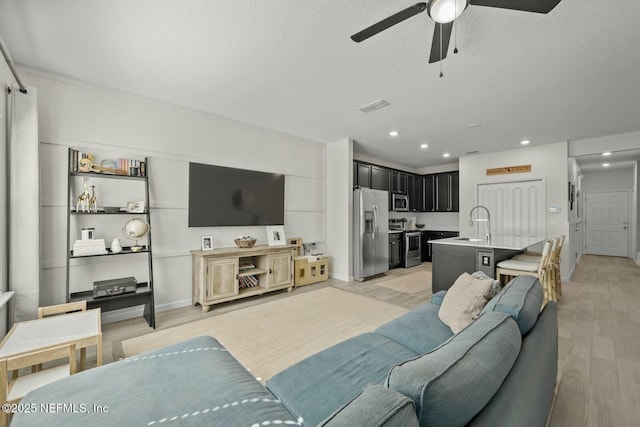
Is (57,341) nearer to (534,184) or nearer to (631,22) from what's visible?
(631,22)

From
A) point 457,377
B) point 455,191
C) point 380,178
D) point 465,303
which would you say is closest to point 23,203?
point 457,377

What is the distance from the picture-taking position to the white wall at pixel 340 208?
4.93 metres

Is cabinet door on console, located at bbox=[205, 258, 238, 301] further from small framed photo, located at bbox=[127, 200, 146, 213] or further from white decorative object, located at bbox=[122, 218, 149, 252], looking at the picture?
small framed photo, located at bbox=[127, 200, 146, 213]

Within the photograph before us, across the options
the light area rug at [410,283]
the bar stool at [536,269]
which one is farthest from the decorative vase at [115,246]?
the bar stool at [536,269]

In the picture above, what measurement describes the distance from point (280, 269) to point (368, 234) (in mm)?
1883

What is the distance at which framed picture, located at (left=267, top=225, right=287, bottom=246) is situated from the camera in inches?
172

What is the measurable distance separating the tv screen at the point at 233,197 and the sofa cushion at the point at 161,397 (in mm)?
2596

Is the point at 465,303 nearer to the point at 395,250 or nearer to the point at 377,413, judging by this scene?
the point at 377,413

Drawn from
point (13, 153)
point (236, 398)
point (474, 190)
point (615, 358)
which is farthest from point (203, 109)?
point (474, 190)

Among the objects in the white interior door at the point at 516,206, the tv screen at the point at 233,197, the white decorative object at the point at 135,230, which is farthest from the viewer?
the white interior door at the point at 516,206

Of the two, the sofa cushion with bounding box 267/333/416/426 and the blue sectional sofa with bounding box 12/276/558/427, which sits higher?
the blue sectional sofa with bounding box 12/276/558/427

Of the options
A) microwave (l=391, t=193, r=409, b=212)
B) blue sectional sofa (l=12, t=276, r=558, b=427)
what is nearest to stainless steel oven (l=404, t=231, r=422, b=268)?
microwave (l=391, t=193, r=409, b=212)

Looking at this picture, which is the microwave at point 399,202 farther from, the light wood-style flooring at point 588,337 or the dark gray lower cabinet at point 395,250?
the light wood-style flooring at point 588,337

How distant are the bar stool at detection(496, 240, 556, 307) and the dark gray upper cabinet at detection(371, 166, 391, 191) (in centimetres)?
317
